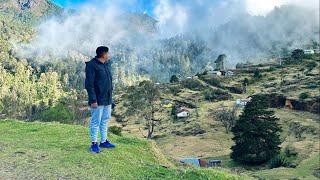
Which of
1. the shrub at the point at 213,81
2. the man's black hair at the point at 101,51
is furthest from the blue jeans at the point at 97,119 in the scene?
the shrub at the point at 213,81

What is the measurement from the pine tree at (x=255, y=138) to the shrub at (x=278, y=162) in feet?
3.86

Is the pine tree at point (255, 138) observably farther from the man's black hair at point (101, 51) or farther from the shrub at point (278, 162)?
the man's black hair at point (101, 51)

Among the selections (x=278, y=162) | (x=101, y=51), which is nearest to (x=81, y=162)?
(x=101, y=51)

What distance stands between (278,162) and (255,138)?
5363 millimetres

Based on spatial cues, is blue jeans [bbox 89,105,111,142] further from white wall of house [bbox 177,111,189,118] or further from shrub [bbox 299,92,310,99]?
white wall of house [bbox 177,111,189,118]

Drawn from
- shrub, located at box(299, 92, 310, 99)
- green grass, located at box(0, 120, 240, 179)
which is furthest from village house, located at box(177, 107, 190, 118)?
green grass, located at box(0, 120, 240, 179)

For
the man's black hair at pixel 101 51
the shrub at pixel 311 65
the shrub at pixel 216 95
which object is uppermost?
the shrub at pixel 311 65

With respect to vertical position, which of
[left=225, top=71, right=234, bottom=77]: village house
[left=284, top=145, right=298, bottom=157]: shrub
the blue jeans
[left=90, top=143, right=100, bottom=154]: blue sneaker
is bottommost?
[left=284, top=145, right=298, bottom=157]: shrub

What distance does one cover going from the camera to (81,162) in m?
10.1

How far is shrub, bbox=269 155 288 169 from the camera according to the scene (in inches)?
1586

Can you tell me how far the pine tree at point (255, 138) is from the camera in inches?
1745

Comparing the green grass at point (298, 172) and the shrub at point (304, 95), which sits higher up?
the shrub at point (304, 95)

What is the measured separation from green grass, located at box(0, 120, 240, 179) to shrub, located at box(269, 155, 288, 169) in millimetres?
29024

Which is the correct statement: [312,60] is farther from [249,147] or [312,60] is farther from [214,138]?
[249,147]
